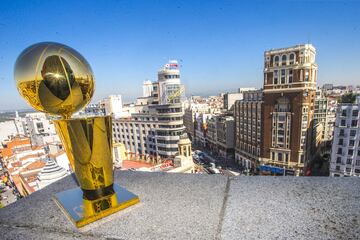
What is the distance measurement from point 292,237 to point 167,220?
85 cm

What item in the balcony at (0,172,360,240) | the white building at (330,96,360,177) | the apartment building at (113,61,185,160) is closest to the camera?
the balcony at (0,172,360,240)

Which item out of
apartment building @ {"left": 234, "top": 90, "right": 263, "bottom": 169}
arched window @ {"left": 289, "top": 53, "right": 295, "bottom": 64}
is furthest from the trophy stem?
apartment building @ {"left": 234, "top": 90, "right": 263, "bottom": 169}

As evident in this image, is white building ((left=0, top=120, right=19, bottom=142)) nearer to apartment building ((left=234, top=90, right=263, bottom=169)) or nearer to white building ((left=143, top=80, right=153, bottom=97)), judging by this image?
white building ((left=143, top=80, right=153, bottom=97))

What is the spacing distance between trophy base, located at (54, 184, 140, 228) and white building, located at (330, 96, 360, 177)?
95.3ft

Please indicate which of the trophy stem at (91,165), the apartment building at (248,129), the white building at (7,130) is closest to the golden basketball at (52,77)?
the trophy stem at (91,165)

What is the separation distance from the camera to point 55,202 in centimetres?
190

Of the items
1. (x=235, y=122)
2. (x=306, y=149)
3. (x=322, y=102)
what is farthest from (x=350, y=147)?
(x=235, y=122)

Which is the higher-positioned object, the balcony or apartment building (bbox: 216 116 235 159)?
the balcony

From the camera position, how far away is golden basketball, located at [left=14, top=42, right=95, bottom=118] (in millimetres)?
1567

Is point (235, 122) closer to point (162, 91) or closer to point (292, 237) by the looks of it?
point (162, 91)

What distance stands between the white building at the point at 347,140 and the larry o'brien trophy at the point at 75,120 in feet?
95.7

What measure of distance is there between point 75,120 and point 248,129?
3357 centimetres

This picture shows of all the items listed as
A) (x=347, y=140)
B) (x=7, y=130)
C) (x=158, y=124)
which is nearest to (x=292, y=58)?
(x=347, y=140)

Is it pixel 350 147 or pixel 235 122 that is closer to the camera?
pixel 350 147
